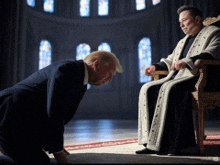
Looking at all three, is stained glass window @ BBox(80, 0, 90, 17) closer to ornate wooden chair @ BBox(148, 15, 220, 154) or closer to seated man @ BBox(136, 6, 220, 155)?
seated man @ BBox(136, 6, 220, 155)

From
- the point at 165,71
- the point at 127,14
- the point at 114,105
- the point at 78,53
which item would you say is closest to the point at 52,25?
the point at 78,53

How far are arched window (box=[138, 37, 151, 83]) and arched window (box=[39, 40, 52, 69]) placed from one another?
205 inches

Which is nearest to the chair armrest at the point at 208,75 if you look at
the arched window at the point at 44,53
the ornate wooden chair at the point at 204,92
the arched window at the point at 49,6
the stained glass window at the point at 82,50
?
the ornate wooden chair at the point at 204,92

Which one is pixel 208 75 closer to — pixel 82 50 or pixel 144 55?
pixel 144 55

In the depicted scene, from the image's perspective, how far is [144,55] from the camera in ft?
45.4

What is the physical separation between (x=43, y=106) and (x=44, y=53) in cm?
1258

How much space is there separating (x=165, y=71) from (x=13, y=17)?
5.28 m

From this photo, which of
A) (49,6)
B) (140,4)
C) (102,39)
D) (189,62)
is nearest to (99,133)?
(189,62)

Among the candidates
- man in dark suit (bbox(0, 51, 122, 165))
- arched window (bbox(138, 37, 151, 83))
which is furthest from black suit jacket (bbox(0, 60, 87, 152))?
arched window (bbox(138, 37, 151, 83))

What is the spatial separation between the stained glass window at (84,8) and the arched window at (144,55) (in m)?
3.95

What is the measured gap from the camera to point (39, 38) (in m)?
13.6

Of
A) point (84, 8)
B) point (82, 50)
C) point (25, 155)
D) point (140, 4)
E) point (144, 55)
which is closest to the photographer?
point (25, 155)

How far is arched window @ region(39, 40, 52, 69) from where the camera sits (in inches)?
540

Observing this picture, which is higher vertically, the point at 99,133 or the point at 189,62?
the point at 189,62
